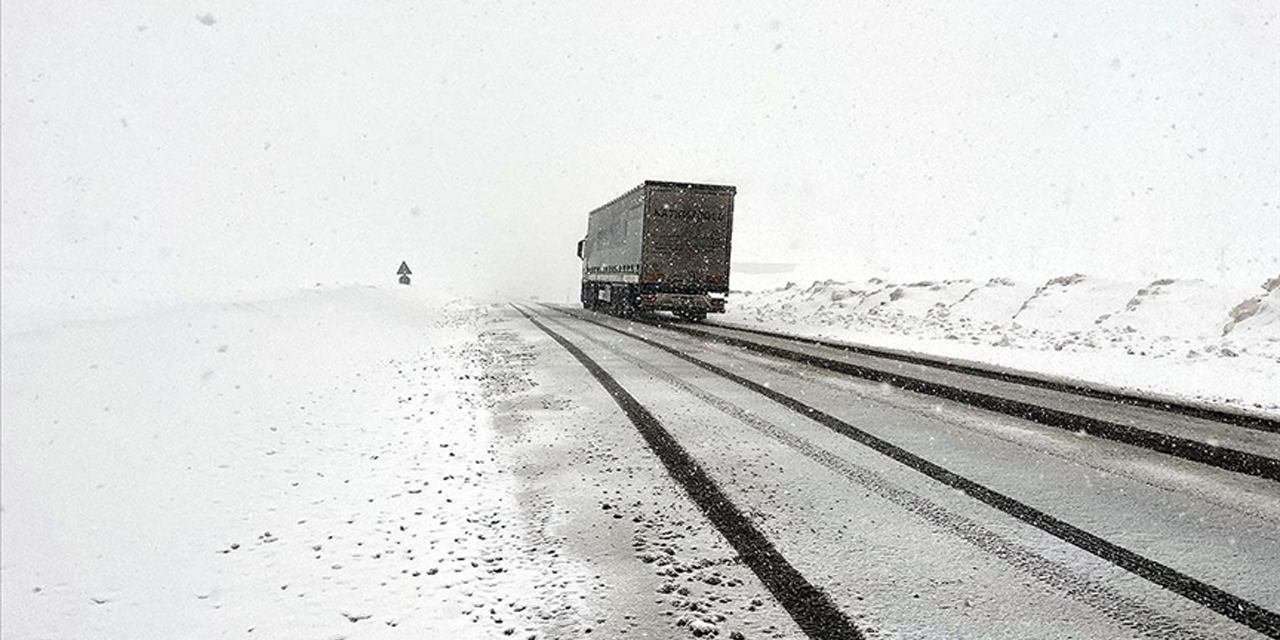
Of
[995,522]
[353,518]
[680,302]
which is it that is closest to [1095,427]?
[995,522]

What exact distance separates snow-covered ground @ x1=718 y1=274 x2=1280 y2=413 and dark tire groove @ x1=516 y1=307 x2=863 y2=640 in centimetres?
709

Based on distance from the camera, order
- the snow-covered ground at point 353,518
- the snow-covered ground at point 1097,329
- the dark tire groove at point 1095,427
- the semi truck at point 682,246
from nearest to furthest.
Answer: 1. the snow-covered ground at point 353,518
2. the dark tire groove at point 1095,427
3. the snow-covered ground at point 1097,329
4. the semi truck at point 682,246

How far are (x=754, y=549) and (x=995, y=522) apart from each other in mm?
1319

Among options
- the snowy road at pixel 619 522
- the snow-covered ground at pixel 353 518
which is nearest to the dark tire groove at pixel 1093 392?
the snowy road at pixel 619 522

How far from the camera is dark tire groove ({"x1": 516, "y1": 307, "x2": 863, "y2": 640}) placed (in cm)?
247

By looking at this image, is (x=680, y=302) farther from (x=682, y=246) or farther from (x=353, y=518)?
(x=353, y=518)

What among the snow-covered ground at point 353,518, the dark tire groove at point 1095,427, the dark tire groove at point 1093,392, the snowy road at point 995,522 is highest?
the dark tire groove at point 1093,392

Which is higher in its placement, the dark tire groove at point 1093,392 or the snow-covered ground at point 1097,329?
the snow-covered ground at point 1097,329

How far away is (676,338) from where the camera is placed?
15219mm

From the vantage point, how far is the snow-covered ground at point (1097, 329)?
10.7 meters

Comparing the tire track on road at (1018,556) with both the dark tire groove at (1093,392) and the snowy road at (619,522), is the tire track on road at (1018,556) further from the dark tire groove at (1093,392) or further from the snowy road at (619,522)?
the dark tire groove at (1093,392)

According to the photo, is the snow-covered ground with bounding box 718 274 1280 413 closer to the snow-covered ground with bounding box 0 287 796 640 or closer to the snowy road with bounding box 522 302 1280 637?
the snowy road with bounding box 522 302 1280 637

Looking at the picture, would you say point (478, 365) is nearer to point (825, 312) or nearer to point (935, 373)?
point (935, 373)

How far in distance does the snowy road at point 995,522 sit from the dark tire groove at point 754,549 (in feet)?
0.22
